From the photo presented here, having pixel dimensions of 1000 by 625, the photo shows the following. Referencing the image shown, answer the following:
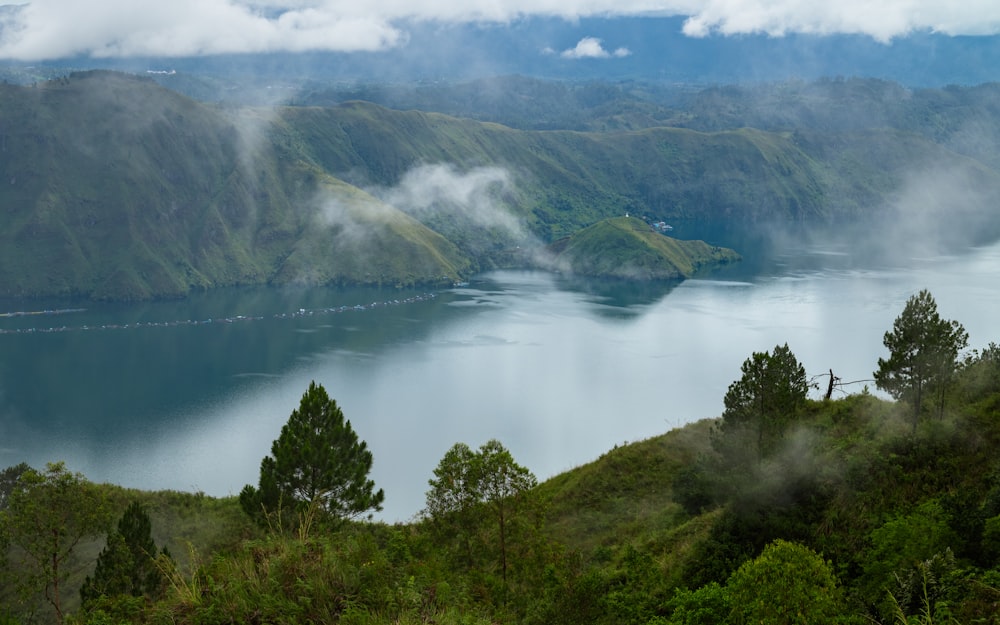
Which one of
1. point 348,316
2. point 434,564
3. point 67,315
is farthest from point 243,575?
point 67,315

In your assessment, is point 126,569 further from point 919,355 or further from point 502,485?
point 919,355

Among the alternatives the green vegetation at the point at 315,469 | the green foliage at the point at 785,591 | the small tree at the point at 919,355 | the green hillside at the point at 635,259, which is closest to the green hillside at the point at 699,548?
the green foliage at the point at 785,591

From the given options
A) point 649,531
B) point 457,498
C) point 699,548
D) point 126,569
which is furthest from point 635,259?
point 699,548

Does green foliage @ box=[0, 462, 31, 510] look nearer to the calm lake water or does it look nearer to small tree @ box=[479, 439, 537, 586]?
the calm lake water

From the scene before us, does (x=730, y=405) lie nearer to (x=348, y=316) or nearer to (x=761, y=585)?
(x=761, y=585)

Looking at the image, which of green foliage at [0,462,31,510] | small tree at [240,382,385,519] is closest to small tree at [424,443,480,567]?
small tree at [240,382,385,519]

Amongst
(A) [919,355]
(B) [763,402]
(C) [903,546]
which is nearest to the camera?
(C) [903,546]
